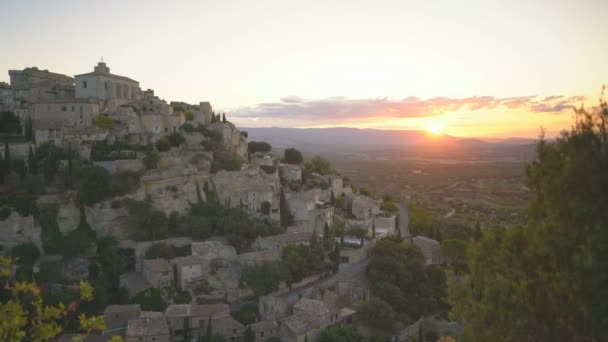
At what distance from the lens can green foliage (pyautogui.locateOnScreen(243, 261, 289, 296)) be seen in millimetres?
24812

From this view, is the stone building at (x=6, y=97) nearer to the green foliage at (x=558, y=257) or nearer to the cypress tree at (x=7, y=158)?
the cypress tree at (x=7, y=158)

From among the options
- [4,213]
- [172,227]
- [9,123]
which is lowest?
[172,227]

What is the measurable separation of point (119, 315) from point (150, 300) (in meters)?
1.82

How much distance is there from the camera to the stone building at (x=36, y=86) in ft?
125

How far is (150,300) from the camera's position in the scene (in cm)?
2300

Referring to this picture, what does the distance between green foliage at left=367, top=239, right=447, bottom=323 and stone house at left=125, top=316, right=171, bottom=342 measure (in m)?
11.8

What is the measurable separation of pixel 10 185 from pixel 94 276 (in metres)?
8.60

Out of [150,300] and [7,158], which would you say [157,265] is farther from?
[7,158]

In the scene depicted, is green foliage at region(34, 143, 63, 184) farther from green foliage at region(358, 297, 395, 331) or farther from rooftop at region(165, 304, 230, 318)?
green foliage at region(358, 297, 395, 331)

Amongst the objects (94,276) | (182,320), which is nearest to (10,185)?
(94,276)

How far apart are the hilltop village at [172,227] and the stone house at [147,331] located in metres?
0.06

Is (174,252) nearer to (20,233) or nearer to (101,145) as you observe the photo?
(20,233)

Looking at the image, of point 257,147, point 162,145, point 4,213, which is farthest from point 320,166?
point 4,213

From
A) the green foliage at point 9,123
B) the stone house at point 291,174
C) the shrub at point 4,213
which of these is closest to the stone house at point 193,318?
the shrub at point 4,213
